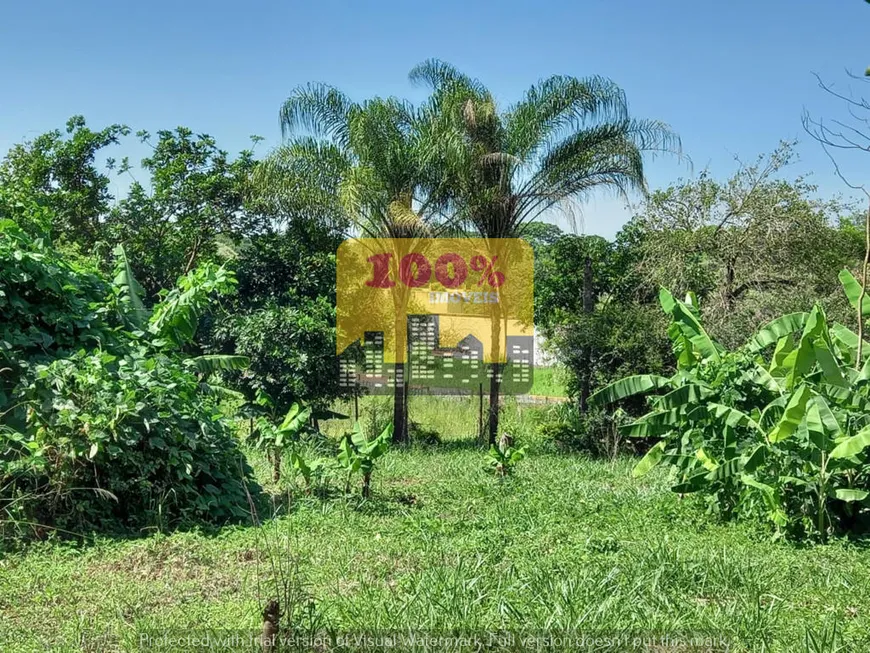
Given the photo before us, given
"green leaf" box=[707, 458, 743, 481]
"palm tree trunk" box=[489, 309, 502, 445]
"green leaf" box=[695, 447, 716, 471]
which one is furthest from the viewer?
"palm tree trunk" box=[489, 309, 502, 445]

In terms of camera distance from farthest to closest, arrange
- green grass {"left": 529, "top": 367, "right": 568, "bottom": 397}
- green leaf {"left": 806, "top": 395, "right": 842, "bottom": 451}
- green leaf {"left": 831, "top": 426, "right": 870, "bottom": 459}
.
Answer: green grass {"left": 529, "top": 367, "right": 568, "bottom": 397} → green leaf {"left": 806, "top": 395, "right": 842, "bottom": 451} → green leaf {"left": 831, "top": 426, "right": 870, "bottom": 459}

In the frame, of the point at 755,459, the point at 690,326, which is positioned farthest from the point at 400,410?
the point at 755,459

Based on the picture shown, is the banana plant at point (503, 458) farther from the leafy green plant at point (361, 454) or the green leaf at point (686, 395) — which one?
the green leaf at point (686, 395)

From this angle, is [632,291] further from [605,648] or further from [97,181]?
[605,648]

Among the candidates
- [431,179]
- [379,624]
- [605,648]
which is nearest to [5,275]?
[379,624]

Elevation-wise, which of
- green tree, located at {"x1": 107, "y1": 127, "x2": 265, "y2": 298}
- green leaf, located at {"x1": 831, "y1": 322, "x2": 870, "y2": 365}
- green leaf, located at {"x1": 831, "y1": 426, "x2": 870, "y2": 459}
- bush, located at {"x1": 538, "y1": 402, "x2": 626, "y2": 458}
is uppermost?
green tree, located at {"x1": 107, "y1": 127, "x2": 265, "y2": 298}

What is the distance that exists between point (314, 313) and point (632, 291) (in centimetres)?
668

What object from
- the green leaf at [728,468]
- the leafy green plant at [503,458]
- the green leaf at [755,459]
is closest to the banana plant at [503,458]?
the leafy green plant at [503,458]

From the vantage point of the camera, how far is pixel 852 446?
5547 mm

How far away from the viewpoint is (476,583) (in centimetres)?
434

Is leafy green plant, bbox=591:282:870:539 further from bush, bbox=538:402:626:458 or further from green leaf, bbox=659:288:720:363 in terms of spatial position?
bush, bbox=538:402:626:458

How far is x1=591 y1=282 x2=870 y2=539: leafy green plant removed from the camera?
600 centimetres

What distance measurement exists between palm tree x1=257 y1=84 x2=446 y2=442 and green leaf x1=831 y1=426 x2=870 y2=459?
873 cm

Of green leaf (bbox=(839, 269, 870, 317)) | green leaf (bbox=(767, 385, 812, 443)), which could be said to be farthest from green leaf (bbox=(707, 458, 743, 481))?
green leaf (bbox=(839, 269, 870, 317))
